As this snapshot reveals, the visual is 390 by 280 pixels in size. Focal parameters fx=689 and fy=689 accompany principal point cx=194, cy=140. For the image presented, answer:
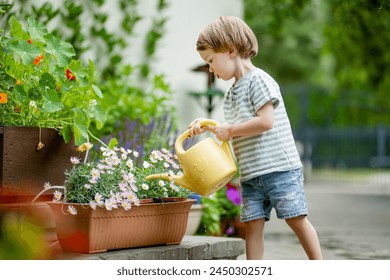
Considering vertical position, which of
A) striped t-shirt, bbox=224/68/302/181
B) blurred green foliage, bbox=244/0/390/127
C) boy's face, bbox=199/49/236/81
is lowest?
striped t-shirt, bbox=224/68/302/181

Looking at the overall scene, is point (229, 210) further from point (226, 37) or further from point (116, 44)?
point (226, 37)

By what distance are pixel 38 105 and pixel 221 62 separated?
72 cm

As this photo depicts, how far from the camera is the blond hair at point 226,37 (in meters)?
2.44

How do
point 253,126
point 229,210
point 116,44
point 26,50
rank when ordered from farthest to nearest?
point 116,44
point 229,210
point 26,50
point 253,126

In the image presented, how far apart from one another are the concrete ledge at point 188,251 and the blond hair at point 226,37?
79 centimetres

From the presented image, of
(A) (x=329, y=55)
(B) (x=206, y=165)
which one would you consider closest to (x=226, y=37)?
(B) (x=206, y=165)

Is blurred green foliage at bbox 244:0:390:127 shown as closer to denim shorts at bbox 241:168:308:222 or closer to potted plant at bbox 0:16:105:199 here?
denim shorts at bbox 241:168:308:222

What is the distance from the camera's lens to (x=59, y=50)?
2.56 m

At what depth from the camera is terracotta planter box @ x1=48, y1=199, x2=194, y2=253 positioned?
2459 mm

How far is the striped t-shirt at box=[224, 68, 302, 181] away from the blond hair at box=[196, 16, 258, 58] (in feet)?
0.37

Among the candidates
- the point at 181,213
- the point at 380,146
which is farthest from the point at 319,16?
the point at 181,213

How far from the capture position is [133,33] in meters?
5.36

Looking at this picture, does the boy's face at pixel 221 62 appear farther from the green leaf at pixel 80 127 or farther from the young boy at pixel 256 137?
the green leaf at pixel 80 127

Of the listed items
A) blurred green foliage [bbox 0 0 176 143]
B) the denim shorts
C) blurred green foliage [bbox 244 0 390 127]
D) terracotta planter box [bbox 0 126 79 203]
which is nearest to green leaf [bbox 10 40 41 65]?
terracotta planter box [bbox 0 126 79 203]
